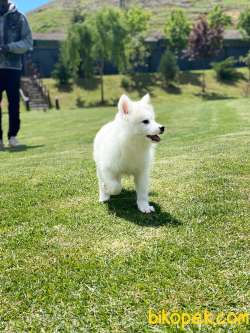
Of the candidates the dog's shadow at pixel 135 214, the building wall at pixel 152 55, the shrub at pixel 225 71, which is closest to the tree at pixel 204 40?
the shrub at pixel 225 71

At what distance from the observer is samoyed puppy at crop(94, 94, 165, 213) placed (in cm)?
496

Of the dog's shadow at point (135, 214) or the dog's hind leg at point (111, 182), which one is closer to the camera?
the dog's shadow at point (135, 214)

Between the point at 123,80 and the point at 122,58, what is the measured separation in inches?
133

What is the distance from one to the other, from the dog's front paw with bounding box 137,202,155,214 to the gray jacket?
22.3 ft

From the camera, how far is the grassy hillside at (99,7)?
105125 mm

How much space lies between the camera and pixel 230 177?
6.48 meters

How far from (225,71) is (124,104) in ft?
208

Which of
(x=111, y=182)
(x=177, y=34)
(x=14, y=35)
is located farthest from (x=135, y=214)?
(x=177, y=34)

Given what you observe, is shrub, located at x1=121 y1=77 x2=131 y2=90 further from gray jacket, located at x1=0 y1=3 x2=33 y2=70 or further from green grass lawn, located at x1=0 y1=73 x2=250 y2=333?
green grass lawn, located at x1=0 y1=73 x2=250 y2=333

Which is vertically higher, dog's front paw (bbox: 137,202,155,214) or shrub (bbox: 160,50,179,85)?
dog's front paw (bbox: 137,202,155,214)

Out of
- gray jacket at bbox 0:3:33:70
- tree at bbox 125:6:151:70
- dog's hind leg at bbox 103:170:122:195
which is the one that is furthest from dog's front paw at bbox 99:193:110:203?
tree at bbox 125:6:151:70

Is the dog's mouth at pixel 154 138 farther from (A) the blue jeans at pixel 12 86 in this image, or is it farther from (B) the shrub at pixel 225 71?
(B) the shrub at pixel 225 71

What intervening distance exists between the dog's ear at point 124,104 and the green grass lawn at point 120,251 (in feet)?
4.00

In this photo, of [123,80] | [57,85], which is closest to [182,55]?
[123,80]
